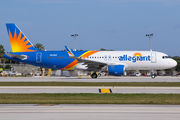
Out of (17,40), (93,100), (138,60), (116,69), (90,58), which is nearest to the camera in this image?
(93,100)

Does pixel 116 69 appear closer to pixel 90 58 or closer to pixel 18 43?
pixel 90 58

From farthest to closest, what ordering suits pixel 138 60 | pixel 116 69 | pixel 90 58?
1. pixel 90 58
2. pixel 138 60
3. pixel 116 69

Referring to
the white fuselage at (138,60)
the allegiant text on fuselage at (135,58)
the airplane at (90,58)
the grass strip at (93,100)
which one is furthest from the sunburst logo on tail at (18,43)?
the grass strip at (93,100)

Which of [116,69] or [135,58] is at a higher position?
[135,58]

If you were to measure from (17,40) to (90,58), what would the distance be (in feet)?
41.9

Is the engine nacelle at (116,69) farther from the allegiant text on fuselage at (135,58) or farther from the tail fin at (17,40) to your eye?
the tail fin at (17,40)

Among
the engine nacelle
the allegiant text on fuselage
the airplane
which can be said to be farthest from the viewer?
the allegiant text on fuselage

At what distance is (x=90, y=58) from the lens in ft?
134

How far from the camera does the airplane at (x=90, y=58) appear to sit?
39281 mm

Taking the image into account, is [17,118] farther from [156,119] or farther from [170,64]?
[170,64]

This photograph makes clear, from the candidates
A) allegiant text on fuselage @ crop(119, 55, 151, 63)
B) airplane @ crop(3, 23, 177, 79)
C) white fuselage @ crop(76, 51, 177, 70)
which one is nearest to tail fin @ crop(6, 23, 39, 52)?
airplane @ crop(3, 23, 177, 79)

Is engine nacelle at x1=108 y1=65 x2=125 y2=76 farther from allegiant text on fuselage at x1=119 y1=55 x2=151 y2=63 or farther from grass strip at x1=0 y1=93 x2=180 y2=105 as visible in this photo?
grass strip at x1=0 y1=93 x2=180 y2=105

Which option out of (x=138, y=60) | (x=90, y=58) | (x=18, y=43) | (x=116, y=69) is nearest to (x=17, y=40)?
(x=18, y=43)

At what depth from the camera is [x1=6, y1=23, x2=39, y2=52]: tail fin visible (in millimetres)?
42344
